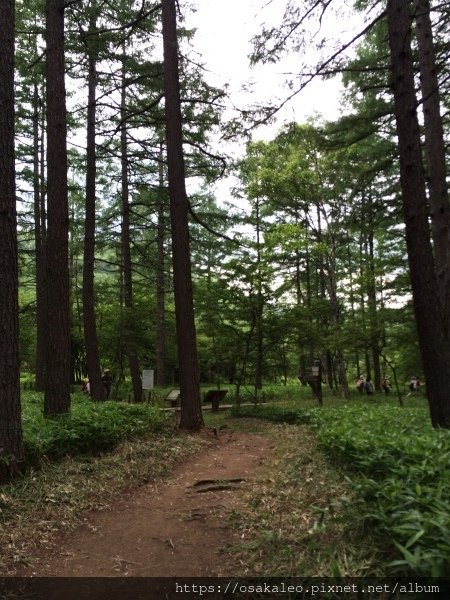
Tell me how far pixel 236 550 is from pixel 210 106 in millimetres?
8938

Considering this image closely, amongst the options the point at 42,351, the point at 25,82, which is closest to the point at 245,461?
the point at 42,351

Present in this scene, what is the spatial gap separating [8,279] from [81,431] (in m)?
2.24

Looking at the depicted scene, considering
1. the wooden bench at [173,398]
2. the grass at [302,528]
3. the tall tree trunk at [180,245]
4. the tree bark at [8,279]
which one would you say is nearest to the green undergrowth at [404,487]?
the grass at [302,528]

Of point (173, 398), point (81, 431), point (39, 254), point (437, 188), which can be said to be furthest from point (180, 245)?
point (39, 254)

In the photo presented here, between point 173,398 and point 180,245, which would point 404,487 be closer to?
point 180,245

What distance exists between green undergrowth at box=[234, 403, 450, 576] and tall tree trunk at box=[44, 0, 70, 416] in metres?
4.07

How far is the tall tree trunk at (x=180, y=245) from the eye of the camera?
8.41 m

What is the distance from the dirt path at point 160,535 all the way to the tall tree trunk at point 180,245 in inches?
98.8

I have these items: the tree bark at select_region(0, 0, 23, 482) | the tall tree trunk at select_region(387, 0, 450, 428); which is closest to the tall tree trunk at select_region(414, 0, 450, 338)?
the tall tree trunk at select_region(387, 0, 450, 428)

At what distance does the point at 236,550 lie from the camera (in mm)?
A: 3469

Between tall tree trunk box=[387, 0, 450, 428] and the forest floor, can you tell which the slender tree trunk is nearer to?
the forest floor

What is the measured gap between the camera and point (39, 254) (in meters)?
16.4

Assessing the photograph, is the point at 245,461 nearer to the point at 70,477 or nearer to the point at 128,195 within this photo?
the point at 70,477

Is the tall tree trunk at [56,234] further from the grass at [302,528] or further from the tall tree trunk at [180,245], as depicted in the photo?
the grass at [302,528]
